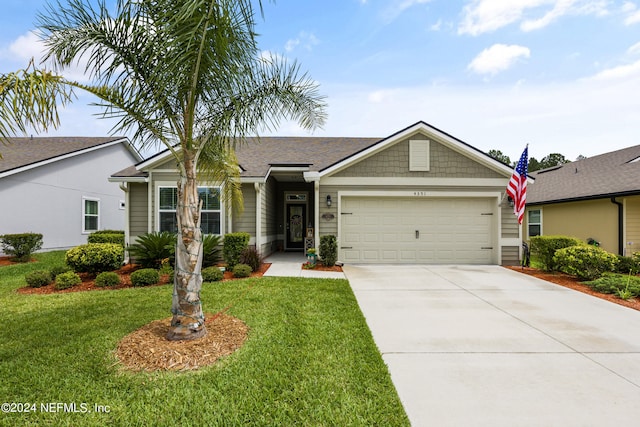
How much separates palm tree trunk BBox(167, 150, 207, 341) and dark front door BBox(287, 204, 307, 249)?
34.6ft

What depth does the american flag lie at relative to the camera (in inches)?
351

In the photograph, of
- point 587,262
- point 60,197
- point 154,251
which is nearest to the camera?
point 587,262

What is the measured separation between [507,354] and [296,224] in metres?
11.3

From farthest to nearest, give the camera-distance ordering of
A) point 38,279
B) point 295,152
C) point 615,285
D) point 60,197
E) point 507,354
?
point 60,197 → point 295,152 → point 38,279 → point 615,285 → point 507,354

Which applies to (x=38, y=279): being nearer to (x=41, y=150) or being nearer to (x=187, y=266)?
(x=187, y=266)

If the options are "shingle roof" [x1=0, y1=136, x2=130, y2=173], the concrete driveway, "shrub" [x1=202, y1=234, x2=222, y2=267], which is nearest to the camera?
the concrete driveway

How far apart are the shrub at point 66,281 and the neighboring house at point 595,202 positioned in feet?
54.5

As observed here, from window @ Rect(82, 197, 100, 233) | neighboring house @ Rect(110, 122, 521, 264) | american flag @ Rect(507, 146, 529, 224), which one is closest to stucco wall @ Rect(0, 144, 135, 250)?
window @ Rect(82, 197, 100, 233)

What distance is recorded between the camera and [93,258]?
24.6 feet

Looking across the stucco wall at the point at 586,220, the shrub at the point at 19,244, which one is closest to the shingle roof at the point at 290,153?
the shrub at the point at 19,244

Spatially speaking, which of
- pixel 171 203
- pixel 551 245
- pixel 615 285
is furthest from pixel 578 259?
pixel 171 203

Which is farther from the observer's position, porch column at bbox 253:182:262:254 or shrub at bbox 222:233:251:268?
porch column at bbox 253:182:262:254

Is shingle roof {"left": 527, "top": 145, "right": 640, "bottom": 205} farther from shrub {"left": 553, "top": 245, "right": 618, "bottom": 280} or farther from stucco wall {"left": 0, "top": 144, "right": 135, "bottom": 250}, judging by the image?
stucco wall {"left": 0, "top": 144, "right": 135, "bottom": 250}

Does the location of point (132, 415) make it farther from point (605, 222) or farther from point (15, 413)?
point (605, 222)
